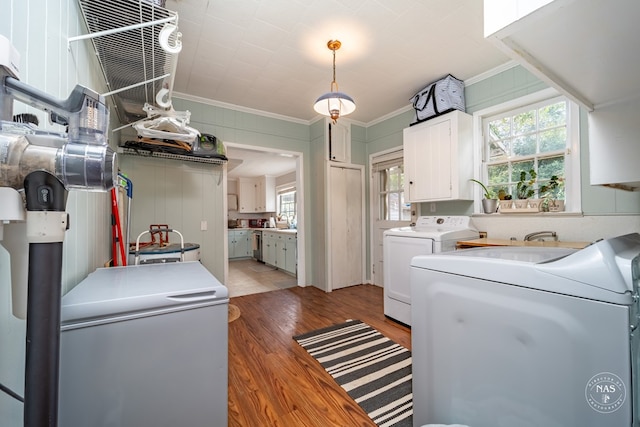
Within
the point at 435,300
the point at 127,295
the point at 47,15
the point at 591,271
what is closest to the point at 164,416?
the point at 127,295

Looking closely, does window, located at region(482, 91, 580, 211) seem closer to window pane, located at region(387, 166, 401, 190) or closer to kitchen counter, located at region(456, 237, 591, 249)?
kitchen counter, located at region(456, 237, 591, 249)

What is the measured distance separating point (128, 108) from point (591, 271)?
123 inches

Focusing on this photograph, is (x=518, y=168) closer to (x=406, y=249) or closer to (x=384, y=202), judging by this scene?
(x=406, y=249)

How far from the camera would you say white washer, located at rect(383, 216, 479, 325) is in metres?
2.43

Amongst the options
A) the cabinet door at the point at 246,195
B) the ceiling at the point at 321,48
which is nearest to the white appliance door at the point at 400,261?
the ceiling at the point at 321,48

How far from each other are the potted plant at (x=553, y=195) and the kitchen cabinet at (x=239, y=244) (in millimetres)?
6068

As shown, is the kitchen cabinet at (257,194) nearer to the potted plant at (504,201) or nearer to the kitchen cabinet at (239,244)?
the kitchen cabinet at (239,244)

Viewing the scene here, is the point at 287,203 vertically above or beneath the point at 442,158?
beneath

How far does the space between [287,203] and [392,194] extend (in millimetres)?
4079

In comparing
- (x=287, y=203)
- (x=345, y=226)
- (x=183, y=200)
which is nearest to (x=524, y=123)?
(x=345, y=226)

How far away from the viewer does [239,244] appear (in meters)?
6.89

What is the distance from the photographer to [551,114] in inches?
95.1

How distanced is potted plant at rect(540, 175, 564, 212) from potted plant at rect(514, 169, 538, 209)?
10 centimetres

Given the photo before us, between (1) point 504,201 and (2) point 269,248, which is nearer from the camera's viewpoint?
(1) point 504,201
